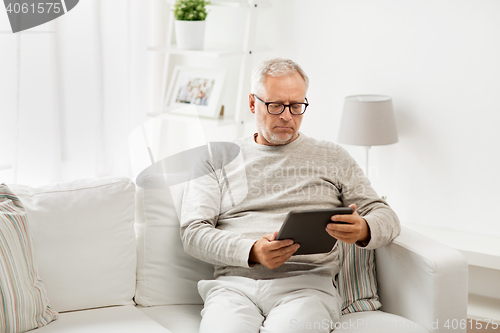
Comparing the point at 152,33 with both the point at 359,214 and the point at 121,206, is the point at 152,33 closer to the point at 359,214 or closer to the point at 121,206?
the point at 121,206

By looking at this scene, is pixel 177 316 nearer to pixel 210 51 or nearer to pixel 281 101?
pixel 281 101

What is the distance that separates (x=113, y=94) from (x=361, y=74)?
1345 mm

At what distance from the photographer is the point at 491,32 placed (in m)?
2.27

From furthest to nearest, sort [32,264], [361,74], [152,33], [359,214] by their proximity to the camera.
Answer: [152,33] < [361,74] < [359,214] < [32,264]

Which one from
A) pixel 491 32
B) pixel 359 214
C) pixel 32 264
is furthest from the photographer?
pixel 491 32

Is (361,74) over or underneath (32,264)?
over

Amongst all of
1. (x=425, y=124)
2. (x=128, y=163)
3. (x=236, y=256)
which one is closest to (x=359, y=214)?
(x=236, y=256)

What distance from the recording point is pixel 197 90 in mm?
2918

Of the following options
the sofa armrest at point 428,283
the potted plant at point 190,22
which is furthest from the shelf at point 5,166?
the sofa armrest at point 428,283

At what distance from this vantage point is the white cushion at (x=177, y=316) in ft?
5.21

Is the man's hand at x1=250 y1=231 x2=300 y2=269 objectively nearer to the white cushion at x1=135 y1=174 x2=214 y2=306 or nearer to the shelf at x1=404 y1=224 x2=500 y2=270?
the white cushion at x1=135 y1=174 x2=214 y2=306

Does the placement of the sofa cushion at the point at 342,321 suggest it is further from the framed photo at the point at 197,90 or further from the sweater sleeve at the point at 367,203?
the framed photo at the point at 197,90

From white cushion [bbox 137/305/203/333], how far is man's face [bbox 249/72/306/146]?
635mm

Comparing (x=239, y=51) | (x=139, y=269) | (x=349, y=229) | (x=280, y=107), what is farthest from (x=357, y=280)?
(x=239, y=51)
